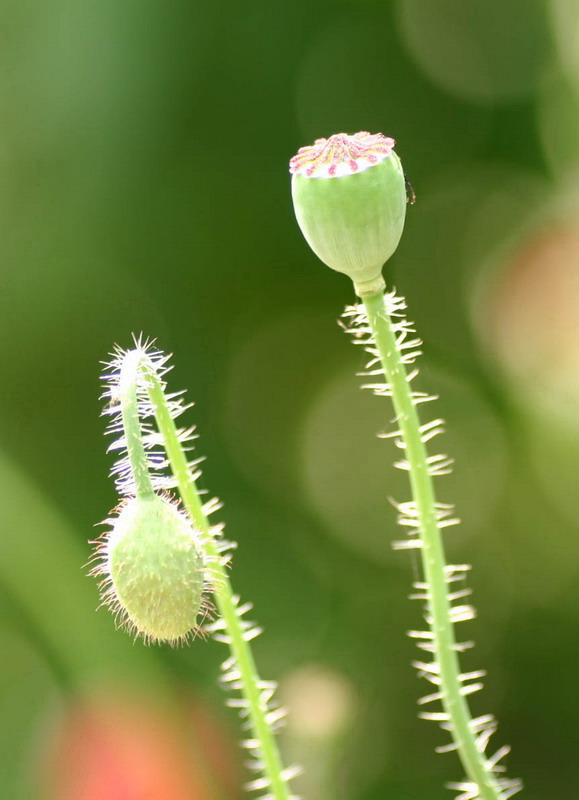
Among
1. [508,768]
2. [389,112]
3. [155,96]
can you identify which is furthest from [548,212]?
[508,768]

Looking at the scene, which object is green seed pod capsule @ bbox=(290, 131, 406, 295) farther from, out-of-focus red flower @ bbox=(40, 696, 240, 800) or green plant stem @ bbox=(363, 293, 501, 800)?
out-of-focus red flower @ bbox=(40, 696, 240, 800)

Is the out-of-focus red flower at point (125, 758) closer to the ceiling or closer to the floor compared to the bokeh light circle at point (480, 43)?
closer to the floor

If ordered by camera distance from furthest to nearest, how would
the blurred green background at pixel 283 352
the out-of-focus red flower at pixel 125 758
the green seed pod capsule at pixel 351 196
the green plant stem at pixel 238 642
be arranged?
the blurred green background at pixel 283 352 → the out-of-focus red flower at pixel 125 758 → the green plant stem at pixel 238 642 → the green seed pod capsule at pixel 351 196

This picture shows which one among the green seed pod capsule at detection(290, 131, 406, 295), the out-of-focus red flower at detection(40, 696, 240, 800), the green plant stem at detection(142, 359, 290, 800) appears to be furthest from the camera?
the out-of-focus red flower at detection(40, 696, 240, 800)

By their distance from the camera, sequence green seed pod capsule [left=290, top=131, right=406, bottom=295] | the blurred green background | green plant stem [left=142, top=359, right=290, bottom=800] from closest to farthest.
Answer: green seed pod capsule [left=290, top=131, right=406, bottom=295] → green plant stem [left=142, top=359, right=290, bottom=800] → the blurred green background

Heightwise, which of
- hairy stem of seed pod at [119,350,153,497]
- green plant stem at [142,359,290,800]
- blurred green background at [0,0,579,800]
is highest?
blurred green background at [0,0,579,800]

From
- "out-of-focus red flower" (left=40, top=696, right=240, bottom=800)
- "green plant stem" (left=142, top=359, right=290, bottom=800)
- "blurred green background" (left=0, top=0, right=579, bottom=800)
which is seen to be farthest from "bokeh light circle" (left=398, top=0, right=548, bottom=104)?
"green plant stem" (left=142, top=359, right=290, bottom=800)

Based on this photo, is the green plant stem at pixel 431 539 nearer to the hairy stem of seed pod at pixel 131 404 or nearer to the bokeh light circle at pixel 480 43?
the hairy stem of seed pod at pixel 131 404

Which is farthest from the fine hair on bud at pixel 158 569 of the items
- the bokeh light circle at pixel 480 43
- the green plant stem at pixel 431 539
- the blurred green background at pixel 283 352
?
the bokeh light circle at pixel 480 43
